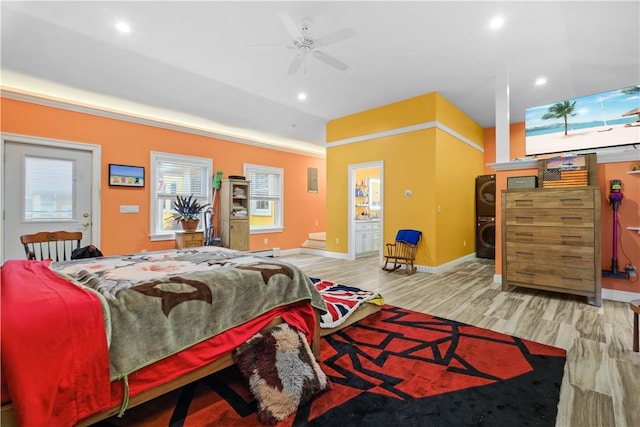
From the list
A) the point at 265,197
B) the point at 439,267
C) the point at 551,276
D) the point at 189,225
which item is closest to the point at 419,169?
the point at 439,267

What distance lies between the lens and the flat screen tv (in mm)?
3355

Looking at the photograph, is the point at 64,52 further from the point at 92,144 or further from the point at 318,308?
the point at 318,308

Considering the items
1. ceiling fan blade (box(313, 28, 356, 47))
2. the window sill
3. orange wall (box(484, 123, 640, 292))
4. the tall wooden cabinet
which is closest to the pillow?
ceiling fan blade (box(313, 28, 356, 47))

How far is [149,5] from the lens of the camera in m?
2.72

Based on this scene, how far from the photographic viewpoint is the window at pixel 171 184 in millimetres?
5227

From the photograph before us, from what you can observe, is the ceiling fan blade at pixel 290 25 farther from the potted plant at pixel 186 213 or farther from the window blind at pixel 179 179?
the window blind at pixel 179 179

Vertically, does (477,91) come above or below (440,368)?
above

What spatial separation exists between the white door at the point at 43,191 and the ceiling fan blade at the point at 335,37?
4047 mm

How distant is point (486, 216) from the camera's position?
6.29 m

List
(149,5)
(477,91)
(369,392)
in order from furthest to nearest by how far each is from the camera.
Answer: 1. (477,91)
2. (149,5)
3. (369,392)

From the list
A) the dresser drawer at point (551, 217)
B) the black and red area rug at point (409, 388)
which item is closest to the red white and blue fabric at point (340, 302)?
the black and red area rug at point (409, 388)

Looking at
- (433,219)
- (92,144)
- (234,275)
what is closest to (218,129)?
(92,144)

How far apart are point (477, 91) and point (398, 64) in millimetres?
1858

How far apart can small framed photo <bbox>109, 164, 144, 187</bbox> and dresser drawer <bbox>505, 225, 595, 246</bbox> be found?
229 inches
